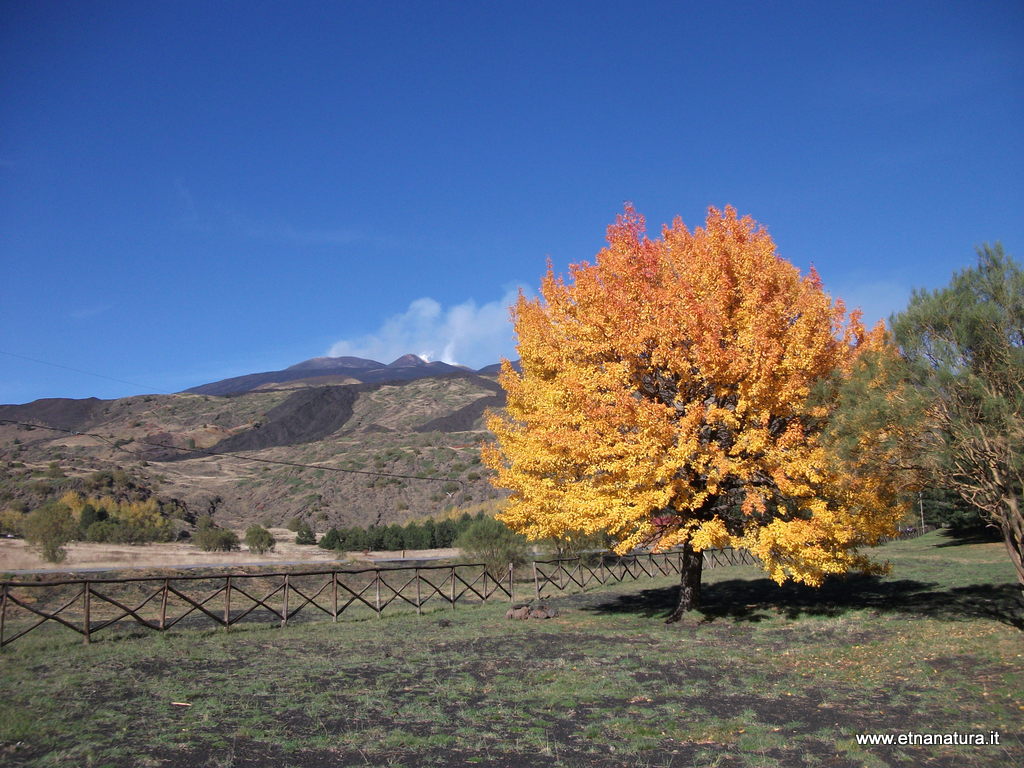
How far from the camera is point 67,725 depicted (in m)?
9.02

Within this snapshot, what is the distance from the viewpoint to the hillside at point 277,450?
66312mm

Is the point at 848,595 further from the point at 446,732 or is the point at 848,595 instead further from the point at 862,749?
the point at 446,732

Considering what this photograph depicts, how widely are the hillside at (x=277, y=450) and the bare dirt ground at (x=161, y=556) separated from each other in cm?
1091

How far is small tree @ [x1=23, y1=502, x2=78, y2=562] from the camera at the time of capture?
3562cm

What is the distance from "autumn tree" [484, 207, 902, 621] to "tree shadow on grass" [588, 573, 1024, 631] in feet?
8.43

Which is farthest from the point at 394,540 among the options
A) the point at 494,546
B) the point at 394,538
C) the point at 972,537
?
the point at 972,537

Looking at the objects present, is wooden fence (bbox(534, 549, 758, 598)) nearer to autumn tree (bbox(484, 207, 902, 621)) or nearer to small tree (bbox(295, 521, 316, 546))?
autumn tree (bbox(484, 207, 902, 621))

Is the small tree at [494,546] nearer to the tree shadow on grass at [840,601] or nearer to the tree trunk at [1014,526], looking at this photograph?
the tree shadow on grass at [840,601]

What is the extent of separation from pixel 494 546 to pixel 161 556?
2122 cm

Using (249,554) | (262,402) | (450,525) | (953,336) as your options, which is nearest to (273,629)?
(953,336)

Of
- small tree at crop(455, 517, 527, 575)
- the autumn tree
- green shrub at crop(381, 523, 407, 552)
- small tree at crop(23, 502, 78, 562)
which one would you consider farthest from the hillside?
the autumn tree

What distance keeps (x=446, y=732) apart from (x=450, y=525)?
43854 mm

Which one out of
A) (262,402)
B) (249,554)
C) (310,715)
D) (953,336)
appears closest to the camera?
(310,715)

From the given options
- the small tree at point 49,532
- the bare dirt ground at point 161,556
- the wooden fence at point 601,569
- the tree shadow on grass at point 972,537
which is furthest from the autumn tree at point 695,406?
the small tree at point 49,532
